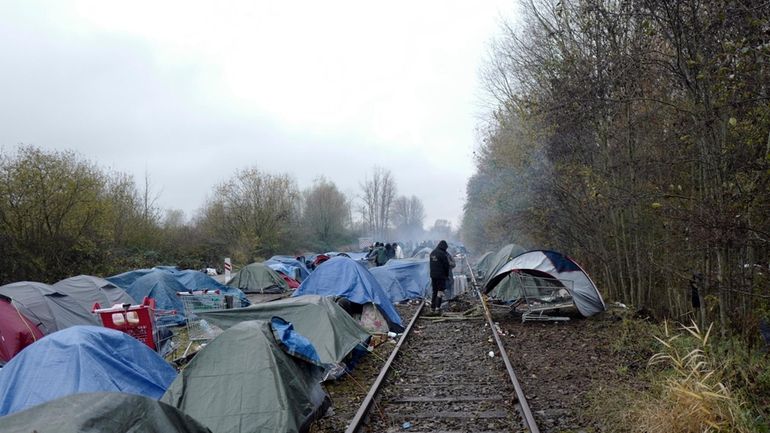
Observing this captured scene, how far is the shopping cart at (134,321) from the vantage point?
33.3 ft

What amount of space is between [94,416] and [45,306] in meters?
9.60

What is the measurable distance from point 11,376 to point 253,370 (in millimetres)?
2359

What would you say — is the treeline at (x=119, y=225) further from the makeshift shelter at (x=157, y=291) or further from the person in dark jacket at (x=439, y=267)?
the person in dark jacket at (x=439, y=267)

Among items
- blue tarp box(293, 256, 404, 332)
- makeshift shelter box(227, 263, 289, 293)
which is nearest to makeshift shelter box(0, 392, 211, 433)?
blue tarp box(293, 256, 404, 332)

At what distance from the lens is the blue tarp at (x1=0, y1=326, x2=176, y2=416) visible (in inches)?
218

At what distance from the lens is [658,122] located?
450 inches

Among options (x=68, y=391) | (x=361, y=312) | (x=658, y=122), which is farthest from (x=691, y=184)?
(x=68, y=391)

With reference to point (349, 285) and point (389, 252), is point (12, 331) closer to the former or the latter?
point (349, 285)

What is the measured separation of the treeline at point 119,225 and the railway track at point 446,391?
1601 cm

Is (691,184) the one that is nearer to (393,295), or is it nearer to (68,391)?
(68,391)

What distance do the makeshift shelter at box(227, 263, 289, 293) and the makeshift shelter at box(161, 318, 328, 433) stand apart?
1820cm

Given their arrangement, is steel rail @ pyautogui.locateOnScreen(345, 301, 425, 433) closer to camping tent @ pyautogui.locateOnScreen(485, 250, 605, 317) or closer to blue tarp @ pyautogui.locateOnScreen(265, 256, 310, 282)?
camping tent @ pyautogui.locateOnScreen(485, 250, 605, 317)

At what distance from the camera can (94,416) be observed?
362 cm

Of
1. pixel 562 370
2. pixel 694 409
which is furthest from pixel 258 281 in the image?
pixel 694 409
